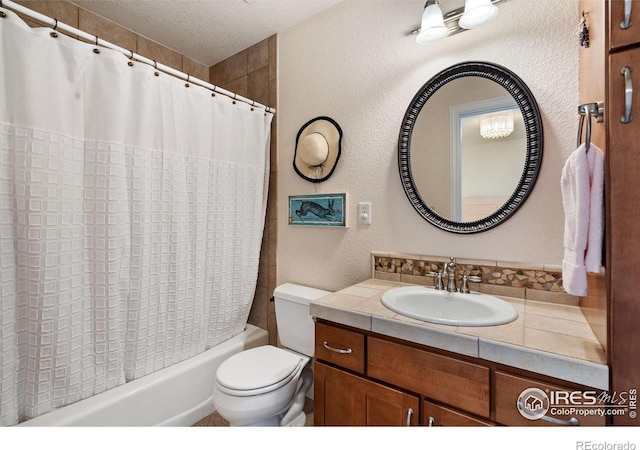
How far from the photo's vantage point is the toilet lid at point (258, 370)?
1.28 meters

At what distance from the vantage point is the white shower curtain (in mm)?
1126

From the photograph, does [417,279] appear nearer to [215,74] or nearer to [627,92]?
[627,92]

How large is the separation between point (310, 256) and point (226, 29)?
1652mm

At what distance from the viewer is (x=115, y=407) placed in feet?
4.36

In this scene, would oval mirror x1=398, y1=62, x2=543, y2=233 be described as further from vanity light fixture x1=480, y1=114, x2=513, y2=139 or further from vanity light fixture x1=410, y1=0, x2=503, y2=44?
vanity light fixture x1=410, y1=0, x2=503, y2=44

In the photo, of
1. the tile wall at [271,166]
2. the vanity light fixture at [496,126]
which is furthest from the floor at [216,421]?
the vanity light fixture at [496,126]

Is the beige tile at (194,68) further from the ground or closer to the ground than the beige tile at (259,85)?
further from the ground

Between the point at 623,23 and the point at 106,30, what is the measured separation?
2.56 meters

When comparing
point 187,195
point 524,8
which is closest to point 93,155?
point 187,195

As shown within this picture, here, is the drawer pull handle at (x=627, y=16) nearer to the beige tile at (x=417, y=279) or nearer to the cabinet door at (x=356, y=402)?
the beige tile at (x=417, y=279)

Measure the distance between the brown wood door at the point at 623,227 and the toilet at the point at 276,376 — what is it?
1.16 metres

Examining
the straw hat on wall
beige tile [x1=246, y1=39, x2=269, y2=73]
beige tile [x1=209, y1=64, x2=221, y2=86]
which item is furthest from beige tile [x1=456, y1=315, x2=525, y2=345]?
beige tile [x1=209, y1=64, x2=221, y2=86]

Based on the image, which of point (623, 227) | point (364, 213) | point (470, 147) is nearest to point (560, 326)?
point (623, 227)

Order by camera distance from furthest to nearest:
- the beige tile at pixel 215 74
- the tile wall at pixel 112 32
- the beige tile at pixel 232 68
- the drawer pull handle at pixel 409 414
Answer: the beige tile at pixel 215 74 < the beige tile at pixel 232 68 < the tile wall at pixel 112 32 < the drawer pull handle at pixel 409 414
